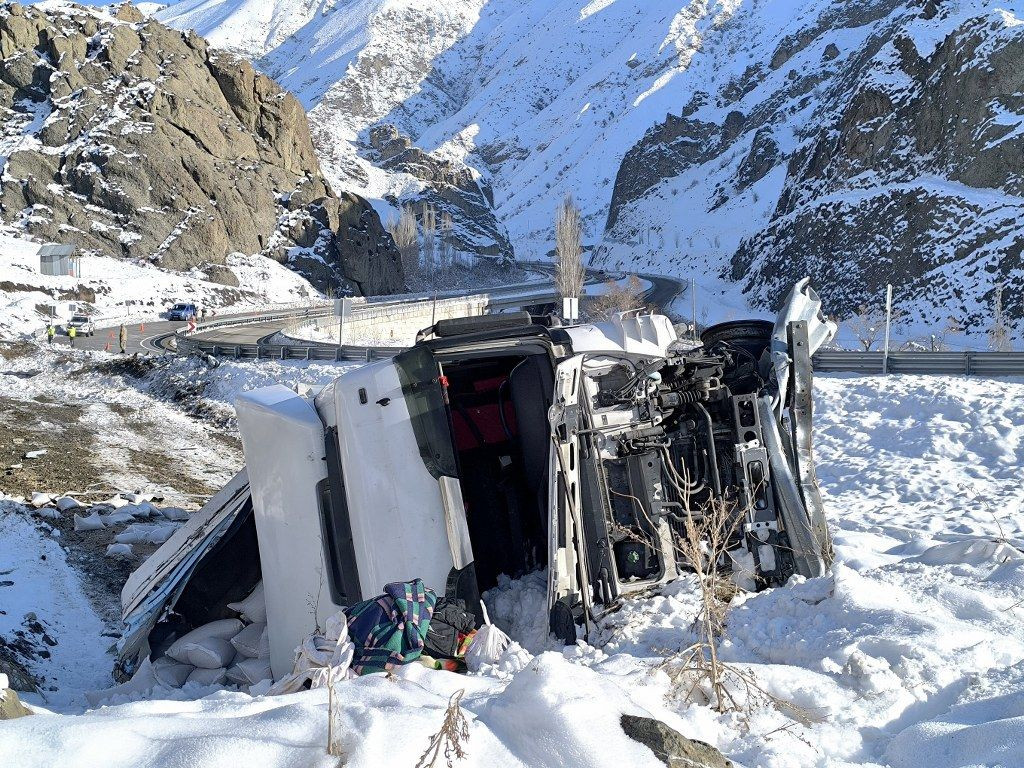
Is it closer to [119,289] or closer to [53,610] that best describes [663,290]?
[119,289]

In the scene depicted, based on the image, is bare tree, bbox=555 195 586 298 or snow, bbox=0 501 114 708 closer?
snow, bbox=0 501 114 708

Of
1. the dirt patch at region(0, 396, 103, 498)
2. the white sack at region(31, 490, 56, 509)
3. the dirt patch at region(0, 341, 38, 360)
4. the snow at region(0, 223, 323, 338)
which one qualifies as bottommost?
the white sack at region(31, 490, 56, 509)

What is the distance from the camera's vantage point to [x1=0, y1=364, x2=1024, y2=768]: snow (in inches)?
106

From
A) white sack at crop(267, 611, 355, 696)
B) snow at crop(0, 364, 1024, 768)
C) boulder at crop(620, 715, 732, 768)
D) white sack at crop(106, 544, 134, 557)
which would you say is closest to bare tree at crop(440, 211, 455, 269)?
white sack at crop(106, 544, 134, 557)

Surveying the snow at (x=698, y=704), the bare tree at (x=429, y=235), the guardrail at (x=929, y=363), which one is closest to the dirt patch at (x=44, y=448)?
the snow at (x=698, y=704)

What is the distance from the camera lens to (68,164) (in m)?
54.8

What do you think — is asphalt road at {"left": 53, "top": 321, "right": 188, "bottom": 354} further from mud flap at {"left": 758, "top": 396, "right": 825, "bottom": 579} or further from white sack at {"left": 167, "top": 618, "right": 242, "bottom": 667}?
mud flap at {"left": 758, "top": 396, "right": 825, "bottom": 579}

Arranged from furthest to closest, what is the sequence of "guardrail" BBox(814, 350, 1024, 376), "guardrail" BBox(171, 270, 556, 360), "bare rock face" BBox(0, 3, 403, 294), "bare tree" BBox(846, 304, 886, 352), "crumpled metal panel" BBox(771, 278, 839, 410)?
"bare rock face" BBox(0, 3, 403, 294)
"bare tree" BBox(846, 304, 886, 352)
"guardrail" BBox(171, 270, 556, 360)
"guardrail" BBox(814, 350, 1024, 376)
"crumpled metal panel" BBox(771, 278, 839, 410)

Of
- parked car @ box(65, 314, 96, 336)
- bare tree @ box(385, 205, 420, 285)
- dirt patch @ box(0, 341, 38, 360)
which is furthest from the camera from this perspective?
bare tree @ box(385, 205, 420, 285)

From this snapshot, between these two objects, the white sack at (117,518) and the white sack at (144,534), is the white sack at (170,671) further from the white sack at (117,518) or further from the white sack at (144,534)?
the white sack at (117,518)

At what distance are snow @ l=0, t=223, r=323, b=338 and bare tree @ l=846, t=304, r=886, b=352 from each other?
35.8 m

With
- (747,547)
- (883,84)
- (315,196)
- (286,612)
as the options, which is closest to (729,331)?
(747,547)

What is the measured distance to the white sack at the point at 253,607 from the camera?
6.40 m

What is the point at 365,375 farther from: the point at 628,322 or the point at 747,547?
the point at 747,547
